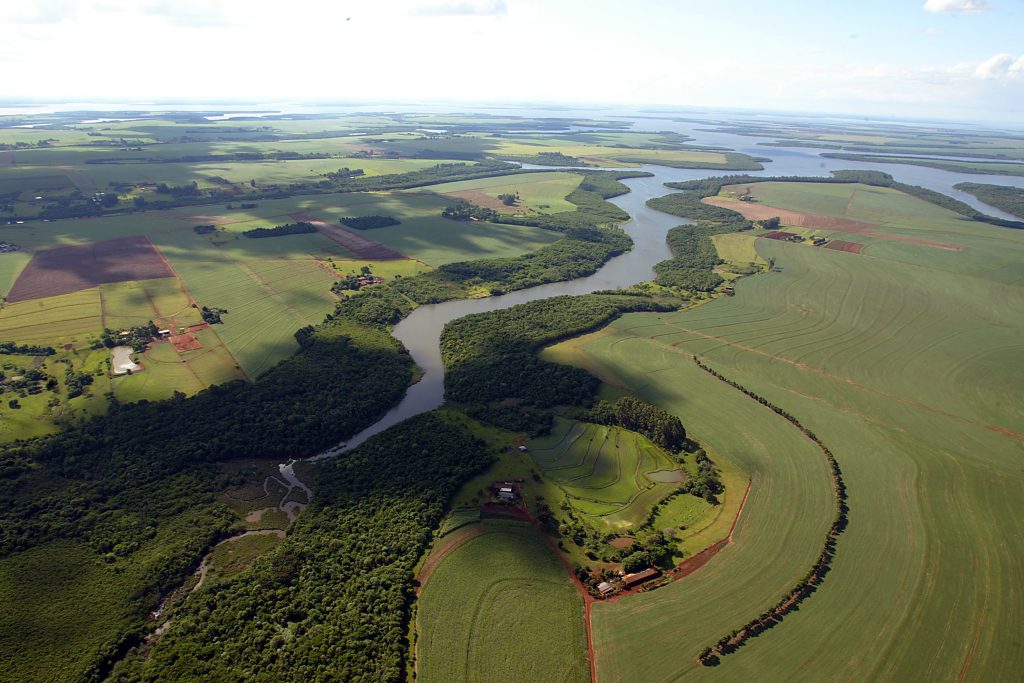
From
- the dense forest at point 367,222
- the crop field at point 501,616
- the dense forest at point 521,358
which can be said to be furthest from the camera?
the dense forest at point 367,222

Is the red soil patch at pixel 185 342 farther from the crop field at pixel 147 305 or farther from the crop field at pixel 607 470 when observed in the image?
the crop field at pixel 607 470

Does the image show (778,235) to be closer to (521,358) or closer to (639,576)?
(521,358)

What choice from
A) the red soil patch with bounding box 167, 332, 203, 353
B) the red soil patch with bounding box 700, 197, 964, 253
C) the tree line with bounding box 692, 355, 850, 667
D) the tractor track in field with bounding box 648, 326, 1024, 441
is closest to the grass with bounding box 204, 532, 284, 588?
the tree line with bounding box 692, 355, 850, 667

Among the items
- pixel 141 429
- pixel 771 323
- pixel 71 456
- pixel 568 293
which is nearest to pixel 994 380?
pixel 771 323

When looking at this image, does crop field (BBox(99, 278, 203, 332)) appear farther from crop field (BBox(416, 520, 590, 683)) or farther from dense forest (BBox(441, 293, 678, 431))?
crop field (BBox(416, 520, 590, 683))

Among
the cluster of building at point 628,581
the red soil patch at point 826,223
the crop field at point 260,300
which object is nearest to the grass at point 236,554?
the cluster of building at point 628,581

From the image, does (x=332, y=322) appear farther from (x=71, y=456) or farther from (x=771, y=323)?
(x=771, y=323)

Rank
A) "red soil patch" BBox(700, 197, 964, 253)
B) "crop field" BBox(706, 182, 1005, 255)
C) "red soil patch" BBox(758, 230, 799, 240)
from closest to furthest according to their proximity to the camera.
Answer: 1. "crop field" BBox(706, 182, 1005, 255)
2. "red soil patch" BBox(700, 197, 964, 253)
3. "red soil patch" BBox(758, 230, 799, 240)
